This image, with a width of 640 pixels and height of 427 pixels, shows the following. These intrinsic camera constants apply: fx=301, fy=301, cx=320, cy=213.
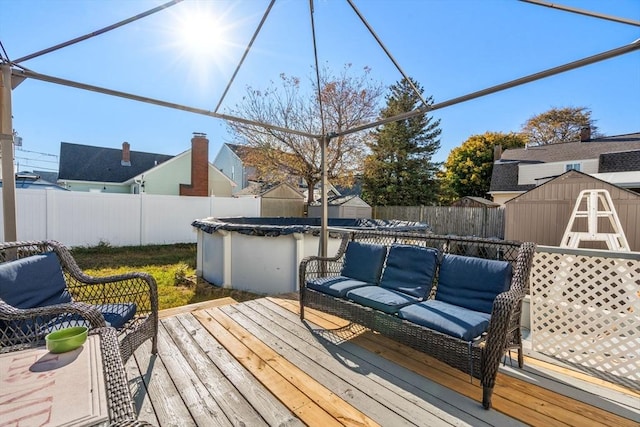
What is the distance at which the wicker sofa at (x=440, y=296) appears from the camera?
6.40 feet

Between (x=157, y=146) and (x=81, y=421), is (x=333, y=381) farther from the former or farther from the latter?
(x=157, y=146)

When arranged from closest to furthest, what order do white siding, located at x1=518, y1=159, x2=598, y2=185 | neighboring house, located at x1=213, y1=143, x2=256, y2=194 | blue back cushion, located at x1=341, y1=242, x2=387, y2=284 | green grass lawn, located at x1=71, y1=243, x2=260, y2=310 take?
blue back cushion, located at x1=341, y1=242, x2=387, y2=284 < green grass lawn, located at x1=71, y1=243, x2=260, y2=310 < white siding, located at x1=518, y1=159, x2=598, y2=185 < neighboring house, located at x1=213, y1=143, x2=256, y2=194

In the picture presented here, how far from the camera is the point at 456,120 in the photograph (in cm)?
1934

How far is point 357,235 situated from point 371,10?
2601 mm

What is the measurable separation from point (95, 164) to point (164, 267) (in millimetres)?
14060

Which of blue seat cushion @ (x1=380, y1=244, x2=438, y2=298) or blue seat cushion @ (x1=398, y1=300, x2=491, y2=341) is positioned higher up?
blue seat cushion @ (x1=380, y1=244, x2=438, y2=298)

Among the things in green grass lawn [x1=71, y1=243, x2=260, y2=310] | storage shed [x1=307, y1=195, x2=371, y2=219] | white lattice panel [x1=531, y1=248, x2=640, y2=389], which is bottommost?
green grass lawn [x1=71, y1=243, x2=260, y2=310]

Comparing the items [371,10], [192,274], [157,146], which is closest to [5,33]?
[371,10]

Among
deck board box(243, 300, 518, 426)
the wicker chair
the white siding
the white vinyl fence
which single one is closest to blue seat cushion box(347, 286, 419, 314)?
deck board box(243, 300, 518, 426)

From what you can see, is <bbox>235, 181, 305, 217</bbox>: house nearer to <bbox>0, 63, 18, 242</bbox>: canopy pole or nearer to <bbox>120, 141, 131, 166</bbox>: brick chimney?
<bbox>120, 141, 131, 166</bbox>: brick chimney

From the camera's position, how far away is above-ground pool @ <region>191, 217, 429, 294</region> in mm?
4965

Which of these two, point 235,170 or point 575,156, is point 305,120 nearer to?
point 235,170

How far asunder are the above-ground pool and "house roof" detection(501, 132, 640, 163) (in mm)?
16657

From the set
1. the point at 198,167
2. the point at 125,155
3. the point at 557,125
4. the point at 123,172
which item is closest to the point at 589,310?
the point at 198,167
